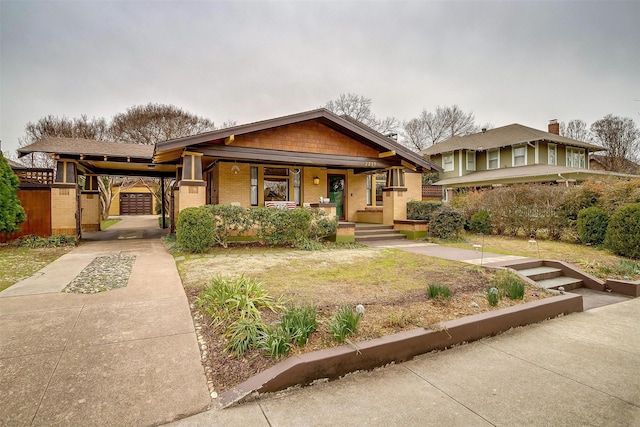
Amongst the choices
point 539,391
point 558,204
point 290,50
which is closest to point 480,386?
point 539,391

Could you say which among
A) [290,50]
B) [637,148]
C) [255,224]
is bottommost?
[255,224]

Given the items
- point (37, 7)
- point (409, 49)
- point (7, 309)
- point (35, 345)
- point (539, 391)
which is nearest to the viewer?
point (539, 391)

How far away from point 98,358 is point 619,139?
41.2 metres

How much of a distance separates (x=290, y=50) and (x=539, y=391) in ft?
51.8

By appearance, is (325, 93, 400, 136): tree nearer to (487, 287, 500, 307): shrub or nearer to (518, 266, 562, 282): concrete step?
(518, 266, 562, 282): concrete step

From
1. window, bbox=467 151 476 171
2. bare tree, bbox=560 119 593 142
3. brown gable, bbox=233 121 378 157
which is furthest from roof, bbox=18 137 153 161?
bare tree, bbox=560 119 593 142

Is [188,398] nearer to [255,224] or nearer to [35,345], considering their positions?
[35,345]

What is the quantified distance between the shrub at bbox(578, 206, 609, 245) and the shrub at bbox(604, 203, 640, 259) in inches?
32.1

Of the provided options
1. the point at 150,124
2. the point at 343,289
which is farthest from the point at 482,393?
the point at 150,124

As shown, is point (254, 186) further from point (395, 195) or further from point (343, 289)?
point (343, 289)

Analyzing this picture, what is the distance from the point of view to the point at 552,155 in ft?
70.7

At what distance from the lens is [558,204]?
10773 millimetres

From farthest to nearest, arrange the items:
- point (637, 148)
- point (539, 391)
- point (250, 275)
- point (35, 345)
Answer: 1. point (637, 148)
2. point (250, 275)
3. point (35, 345)
4. point (539, 391)

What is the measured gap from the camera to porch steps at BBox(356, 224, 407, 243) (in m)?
12.0
